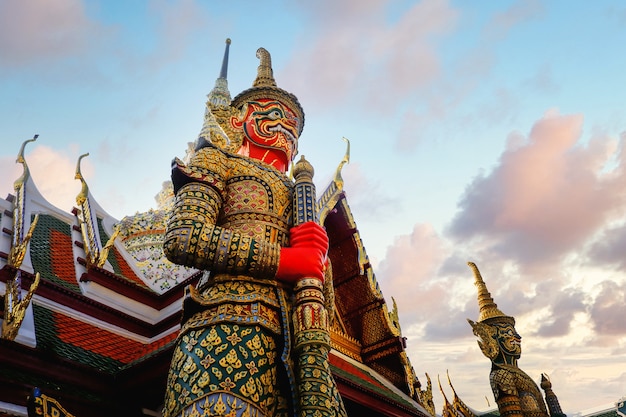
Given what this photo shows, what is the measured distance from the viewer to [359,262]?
5.89 metres

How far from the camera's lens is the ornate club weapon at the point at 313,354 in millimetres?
2586

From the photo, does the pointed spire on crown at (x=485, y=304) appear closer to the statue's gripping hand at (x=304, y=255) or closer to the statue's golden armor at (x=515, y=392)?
the statue's golden armor at (x=515, y=392)

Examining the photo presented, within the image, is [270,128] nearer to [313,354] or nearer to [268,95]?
[268,95]

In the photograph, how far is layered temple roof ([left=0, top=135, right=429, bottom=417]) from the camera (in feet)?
11.6

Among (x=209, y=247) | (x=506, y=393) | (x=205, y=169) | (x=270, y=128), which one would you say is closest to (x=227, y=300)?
(x=209, y=247)

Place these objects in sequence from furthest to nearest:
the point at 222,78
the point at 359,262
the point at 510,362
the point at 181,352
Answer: the point at 222,78 → the point at 510,362 → the point at 359,262 → the point at 181,352

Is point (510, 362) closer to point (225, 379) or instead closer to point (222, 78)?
point (225, 379)

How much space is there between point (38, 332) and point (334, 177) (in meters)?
3.34

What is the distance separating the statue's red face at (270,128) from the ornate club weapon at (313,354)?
4.85 feet

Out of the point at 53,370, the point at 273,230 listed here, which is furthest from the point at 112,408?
the point at 273,230

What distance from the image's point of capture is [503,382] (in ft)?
27.6

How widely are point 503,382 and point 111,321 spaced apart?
22.8 feet

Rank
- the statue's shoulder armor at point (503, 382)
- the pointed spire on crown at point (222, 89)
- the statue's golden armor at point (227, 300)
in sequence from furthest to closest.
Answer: the pointed spire on crown at point (222, 89) < the statue's shoulder armor at point (503, 382) < the statue's golden armor at point (227, 300)

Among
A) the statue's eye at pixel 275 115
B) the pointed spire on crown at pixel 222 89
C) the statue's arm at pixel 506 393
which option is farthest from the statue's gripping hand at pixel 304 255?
the pointed spire on crown at pixel 222 89
